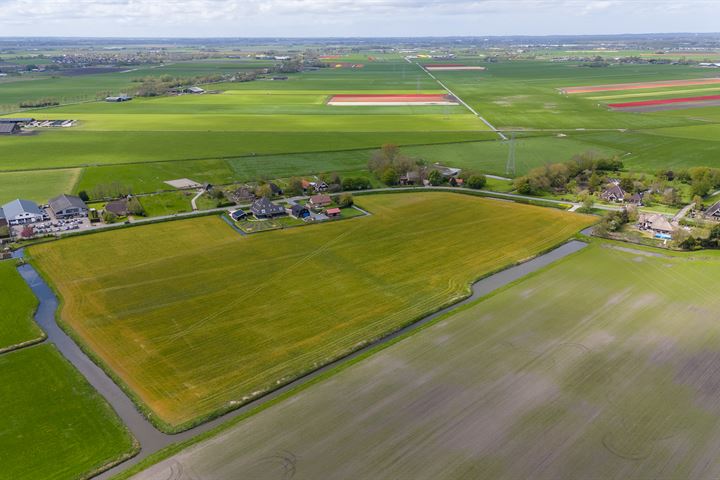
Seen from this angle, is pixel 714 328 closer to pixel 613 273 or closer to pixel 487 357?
pixel 613 273

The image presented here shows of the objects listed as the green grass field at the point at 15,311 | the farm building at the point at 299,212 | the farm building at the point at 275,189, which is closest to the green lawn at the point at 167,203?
the farm building at the point at 275,189

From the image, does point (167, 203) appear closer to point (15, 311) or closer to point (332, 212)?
point (332, 212)

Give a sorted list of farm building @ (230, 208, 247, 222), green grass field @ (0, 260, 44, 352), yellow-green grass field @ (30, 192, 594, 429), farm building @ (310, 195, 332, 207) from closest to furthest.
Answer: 1. yellow-green grass field @ (30, 192, 594, 429)
2. green grass field @ (0, 260, 44, 352)
3. farm building @ (230, 208, 247, 222)
4. farm building @ (310, 195, 332, 207)

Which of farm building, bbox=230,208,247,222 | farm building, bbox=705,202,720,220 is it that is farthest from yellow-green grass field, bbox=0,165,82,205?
farm building, bbox=705,202,720,220

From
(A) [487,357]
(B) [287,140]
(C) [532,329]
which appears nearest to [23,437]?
(A) [487,357]

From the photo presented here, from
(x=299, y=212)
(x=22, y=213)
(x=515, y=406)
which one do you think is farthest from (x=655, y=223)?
(x=22, y=213)

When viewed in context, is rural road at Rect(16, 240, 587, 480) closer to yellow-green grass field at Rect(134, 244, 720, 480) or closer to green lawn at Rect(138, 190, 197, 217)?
yellow-green grass field at Rect(134, 244, 720, 480)

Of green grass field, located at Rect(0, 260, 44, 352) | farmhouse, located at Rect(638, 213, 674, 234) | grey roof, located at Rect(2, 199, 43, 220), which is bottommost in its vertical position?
green grass field, located at Rect(0, 260, 44, 352)
